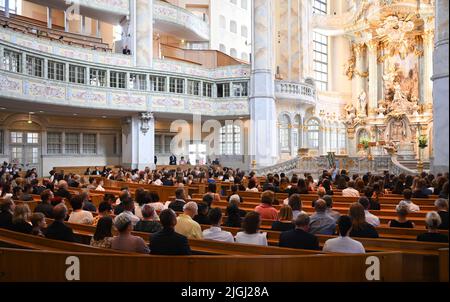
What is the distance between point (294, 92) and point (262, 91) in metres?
3.11

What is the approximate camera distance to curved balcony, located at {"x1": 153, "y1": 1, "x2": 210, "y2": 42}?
28.0 metres

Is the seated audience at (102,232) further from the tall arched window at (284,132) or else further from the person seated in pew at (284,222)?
the tall arched window at (284,132)

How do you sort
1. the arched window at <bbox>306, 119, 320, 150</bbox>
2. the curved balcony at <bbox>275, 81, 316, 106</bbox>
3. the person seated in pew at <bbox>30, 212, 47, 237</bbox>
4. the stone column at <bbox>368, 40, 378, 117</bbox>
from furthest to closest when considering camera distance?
1. the stone column at <bbox>368, 40, 378, 117</bbox>
2. the arched window at <bbox>306, 119, 320, 150</bbox>
3. the curved balcony at <bbox>275, 81, 316, 106</bbox>
4. the person seated in pew at <bbox>30, 212, 47, 237</bbox>

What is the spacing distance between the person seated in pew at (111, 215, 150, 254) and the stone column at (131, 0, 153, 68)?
71.7ft

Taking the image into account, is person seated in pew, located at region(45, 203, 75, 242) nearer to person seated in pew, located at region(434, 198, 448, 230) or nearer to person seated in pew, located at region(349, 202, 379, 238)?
person seated in pew, located at region(349, 202, 379, 238)

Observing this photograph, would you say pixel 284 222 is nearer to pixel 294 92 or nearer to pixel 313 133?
pixel 294 92

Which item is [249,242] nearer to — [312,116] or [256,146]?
[256,146]

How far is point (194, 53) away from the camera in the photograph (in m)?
32.3

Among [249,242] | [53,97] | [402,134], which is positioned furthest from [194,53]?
[249,242]

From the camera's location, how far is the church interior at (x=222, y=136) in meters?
4.60

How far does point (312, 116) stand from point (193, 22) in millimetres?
10555

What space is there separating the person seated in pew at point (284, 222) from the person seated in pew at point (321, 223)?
31cm

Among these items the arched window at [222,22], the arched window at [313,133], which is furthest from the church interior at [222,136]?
the arched window at [313,133]

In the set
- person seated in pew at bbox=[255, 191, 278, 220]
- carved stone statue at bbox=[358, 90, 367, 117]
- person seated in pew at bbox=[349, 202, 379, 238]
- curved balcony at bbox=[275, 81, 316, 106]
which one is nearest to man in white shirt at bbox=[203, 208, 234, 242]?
person seated in pew at bbox=[349, 202, 379, 238]
